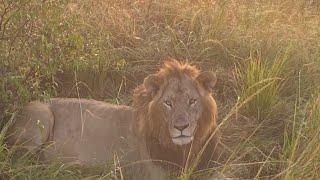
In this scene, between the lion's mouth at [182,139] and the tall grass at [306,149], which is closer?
the tall grass at [306,149]

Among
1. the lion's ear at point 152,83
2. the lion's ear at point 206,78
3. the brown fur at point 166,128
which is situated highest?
the lion's ear at point 206,78

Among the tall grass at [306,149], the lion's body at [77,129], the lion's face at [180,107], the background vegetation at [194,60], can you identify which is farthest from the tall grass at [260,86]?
the lion's body at [77,129]

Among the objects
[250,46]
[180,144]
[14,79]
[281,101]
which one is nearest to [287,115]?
[281,101]

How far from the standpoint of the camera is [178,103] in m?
4.36

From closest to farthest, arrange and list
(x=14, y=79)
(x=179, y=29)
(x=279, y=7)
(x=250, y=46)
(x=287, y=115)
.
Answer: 1. (x=14, y=79)
2. (x=287, y=115)
3. (x=250, y=46)
4. (x=179, y=29)
5. (x=279, y=7)

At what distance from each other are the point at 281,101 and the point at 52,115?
5.93 ft

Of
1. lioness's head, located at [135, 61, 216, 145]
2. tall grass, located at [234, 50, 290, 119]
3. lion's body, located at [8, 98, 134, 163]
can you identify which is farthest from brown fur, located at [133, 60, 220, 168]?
tall grass, located at [234, 50, 290, 119]

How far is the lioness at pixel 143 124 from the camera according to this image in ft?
14.4

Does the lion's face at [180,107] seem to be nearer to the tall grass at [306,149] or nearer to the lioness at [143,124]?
the lioness at [143,124]

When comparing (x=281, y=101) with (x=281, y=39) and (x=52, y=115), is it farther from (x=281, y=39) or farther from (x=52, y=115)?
(x=52, y=115)

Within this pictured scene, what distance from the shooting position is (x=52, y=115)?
16.8 ft

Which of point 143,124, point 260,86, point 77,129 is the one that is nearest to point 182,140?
point 143,124

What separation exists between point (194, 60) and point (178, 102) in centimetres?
175

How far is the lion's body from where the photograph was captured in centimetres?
488
